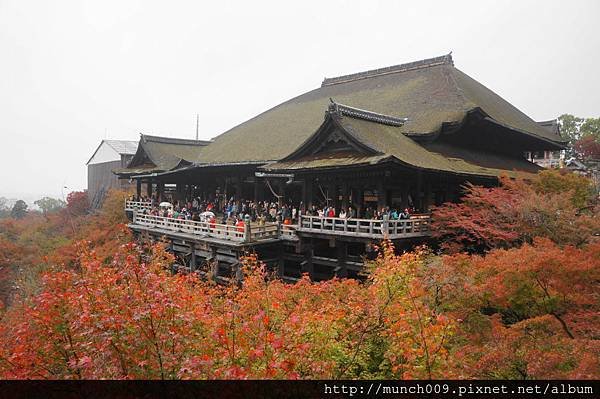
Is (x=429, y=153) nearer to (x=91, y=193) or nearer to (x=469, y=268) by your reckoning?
(x=469, y=268)

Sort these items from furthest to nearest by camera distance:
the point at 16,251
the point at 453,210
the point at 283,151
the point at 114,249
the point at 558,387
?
the point at 16,251
the point at 114,249
the point at 283,151
the point at 453,210
the point at 558,387

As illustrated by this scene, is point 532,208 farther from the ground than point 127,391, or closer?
farther from the ground

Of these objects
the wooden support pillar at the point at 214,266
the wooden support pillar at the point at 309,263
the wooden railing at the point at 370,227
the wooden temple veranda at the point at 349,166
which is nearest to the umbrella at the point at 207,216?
the wooden temple veranda at the point at 349,166

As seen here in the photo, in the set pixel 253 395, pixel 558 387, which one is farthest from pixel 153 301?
pixel 558 387

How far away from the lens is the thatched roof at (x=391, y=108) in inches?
874

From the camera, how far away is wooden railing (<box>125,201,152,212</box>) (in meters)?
27.3

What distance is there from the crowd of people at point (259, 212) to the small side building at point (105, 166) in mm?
15156

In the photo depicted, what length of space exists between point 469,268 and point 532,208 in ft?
12.5

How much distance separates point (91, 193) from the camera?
48.6 metres

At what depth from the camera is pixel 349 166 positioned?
50.6ft

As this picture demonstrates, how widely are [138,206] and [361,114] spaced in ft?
57.7

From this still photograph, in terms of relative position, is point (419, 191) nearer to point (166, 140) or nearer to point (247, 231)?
point (247, 231)

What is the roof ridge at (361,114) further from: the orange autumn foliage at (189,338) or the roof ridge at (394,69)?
the orange autumn foliage at (189,338)

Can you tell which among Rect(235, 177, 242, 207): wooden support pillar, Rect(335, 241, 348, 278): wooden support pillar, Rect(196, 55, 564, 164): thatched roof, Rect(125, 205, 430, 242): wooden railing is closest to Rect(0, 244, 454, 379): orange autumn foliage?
Rect(125, 205, 430, 242): wooden railing
